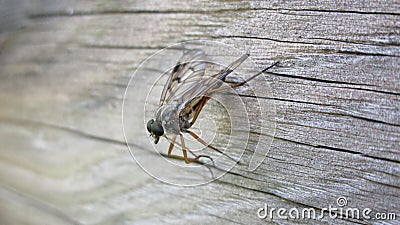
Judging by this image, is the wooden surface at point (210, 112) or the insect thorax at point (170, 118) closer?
the wooden surface at point (210, 112)

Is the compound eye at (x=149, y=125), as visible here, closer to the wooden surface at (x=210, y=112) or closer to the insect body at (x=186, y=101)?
the insect body at (x=186, y=101)

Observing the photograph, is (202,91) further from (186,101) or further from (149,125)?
(149,125)

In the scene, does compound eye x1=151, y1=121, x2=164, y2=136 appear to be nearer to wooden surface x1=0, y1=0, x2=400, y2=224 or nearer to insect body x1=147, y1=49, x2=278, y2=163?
insect body x1=147, y1=49, x2=278, y2=163

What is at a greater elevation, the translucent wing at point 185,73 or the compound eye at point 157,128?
the translucent wing at point 185,73

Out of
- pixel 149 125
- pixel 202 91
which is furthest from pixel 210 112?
pixel 149 125

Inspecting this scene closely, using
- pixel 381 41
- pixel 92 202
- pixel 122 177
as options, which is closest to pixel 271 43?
pixel 381 41

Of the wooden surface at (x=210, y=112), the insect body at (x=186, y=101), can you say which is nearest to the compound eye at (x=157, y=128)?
the insect body at (x=186, y=101)

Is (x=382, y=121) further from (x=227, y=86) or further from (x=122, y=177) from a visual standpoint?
(x=122, y=177)
